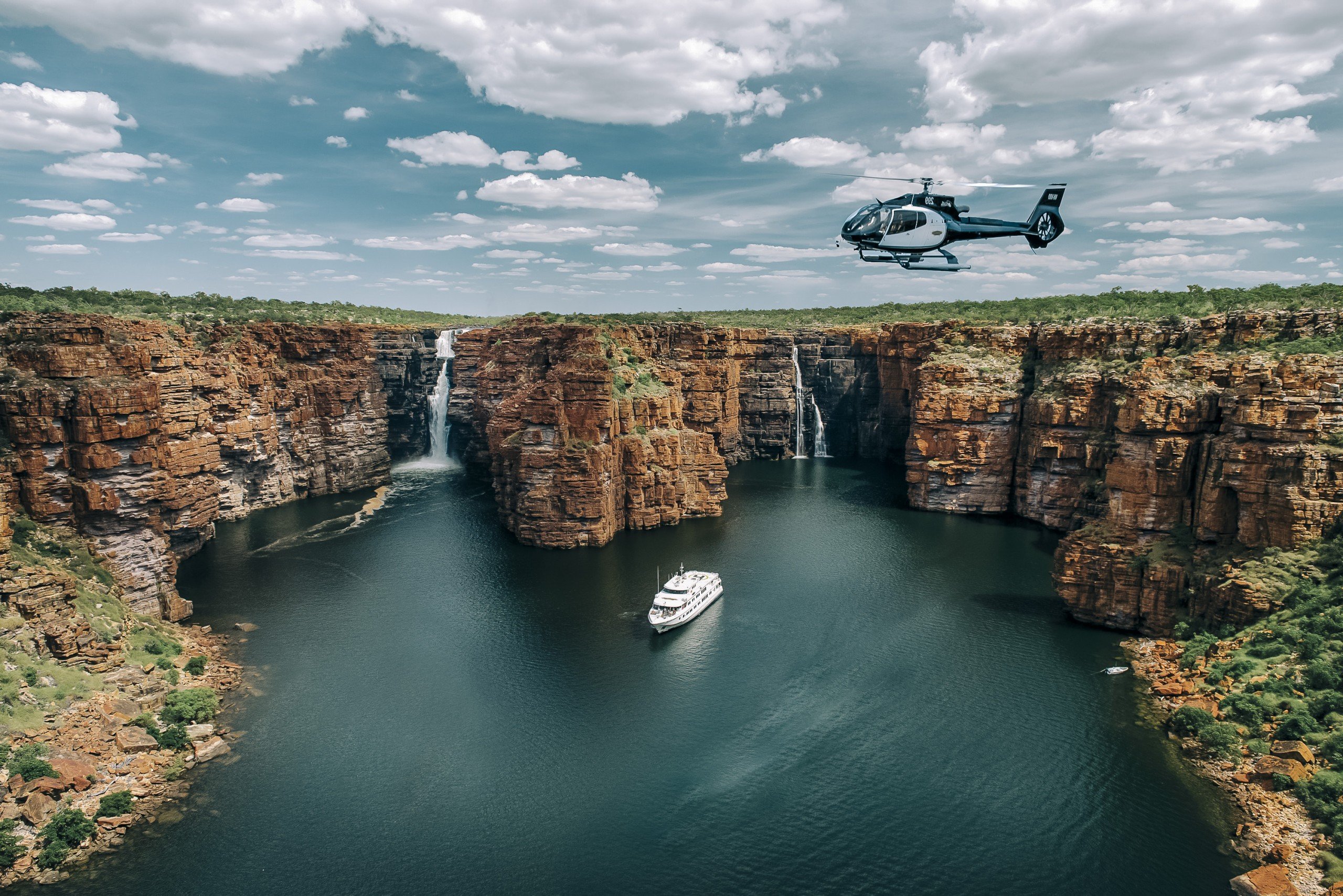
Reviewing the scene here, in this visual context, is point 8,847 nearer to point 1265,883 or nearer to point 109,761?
point 109,761

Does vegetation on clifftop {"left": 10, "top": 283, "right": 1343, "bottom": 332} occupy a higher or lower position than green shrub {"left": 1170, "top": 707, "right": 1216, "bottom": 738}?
higher

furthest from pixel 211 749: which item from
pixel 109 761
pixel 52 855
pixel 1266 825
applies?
pixel 1266 825

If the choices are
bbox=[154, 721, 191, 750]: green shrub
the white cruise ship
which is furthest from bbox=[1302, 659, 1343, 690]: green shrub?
bbox=[154, 721, 191, 750]: green shrub

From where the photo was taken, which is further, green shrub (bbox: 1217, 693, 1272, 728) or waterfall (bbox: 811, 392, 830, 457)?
waterfall (bbox: 811, 392, 830, 457)

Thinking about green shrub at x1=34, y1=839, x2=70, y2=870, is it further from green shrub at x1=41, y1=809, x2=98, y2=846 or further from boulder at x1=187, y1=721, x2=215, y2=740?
boulder at x1=187, y1=721, x2=215, y2=740

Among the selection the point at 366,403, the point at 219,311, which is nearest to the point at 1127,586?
the point at 366,403

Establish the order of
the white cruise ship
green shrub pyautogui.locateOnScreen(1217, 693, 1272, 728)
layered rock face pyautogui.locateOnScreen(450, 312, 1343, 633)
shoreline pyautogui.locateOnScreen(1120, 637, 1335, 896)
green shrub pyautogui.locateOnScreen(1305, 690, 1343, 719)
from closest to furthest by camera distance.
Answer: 1. shoreline pyautogui.locateOnScreen(1120, 637, 1335, 896)
2. green shrub pyautogui.locateOnScreen(1305, 690, 1343, 719)
3. green shrub pyautogui.locateOnScreen(1217, 693, 1272, 728)
4. layered rock face pyautogui.locateOnScreen(450, 312, 1343, 633)
5. the white cruise ship
